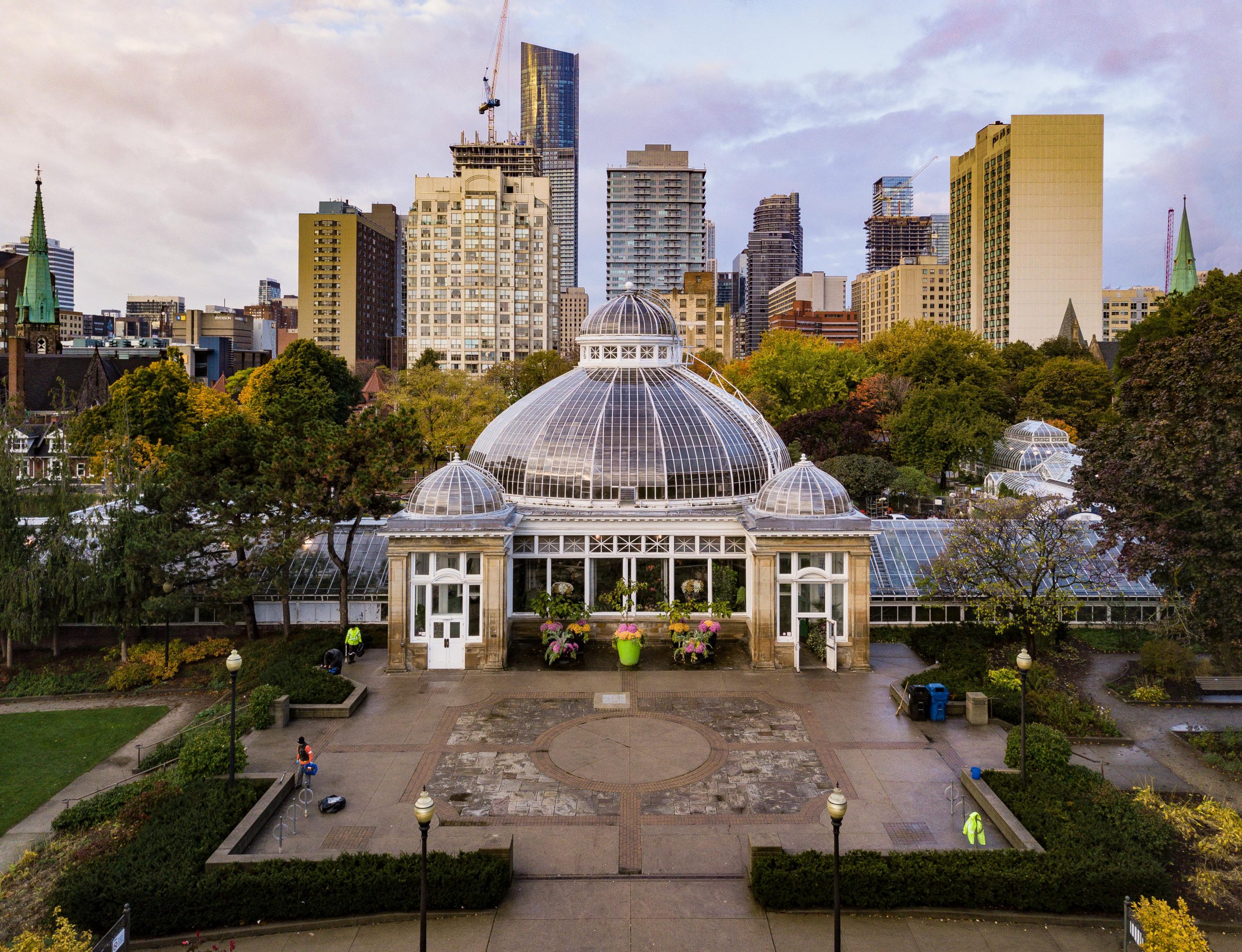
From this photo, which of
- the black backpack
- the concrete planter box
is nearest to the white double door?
the concrete planter box

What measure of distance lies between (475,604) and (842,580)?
1380 cm

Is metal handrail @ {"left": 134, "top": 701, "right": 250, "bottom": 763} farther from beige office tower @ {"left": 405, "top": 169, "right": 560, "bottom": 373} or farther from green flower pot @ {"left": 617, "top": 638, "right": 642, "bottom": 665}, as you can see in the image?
beige office tower @ {"left": 405, "top": 169, "right": 560, "bottom": 373}

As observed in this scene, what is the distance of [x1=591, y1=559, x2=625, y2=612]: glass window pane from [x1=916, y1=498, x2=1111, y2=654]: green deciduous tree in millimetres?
12514

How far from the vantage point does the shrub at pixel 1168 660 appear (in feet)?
101

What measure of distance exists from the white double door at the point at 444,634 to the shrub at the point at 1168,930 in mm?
23070

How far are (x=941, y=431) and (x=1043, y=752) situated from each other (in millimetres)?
46409

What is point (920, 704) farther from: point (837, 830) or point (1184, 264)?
point (1184, 264)

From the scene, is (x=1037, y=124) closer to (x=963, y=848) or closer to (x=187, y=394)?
(x=187, y=394)

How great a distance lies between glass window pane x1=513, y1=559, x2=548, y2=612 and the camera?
118ft

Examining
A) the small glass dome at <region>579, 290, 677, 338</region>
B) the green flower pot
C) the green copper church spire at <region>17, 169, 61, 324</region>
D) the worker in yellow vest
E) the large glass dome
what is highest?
the green copper church spire at <region>17, 169, 61, 324</region>

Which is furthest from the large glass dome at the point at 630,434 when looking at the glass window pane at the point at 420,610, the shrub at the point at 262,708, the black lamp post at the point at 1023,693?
the black lamp post at the point at 1023,693

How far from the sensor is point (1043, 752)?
72.7 ft

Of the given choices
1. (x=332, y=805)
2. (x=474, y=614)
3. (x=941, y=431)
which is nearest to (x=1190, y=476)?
(x=474, y=614)

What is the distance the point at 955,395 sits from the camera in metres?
69.2
